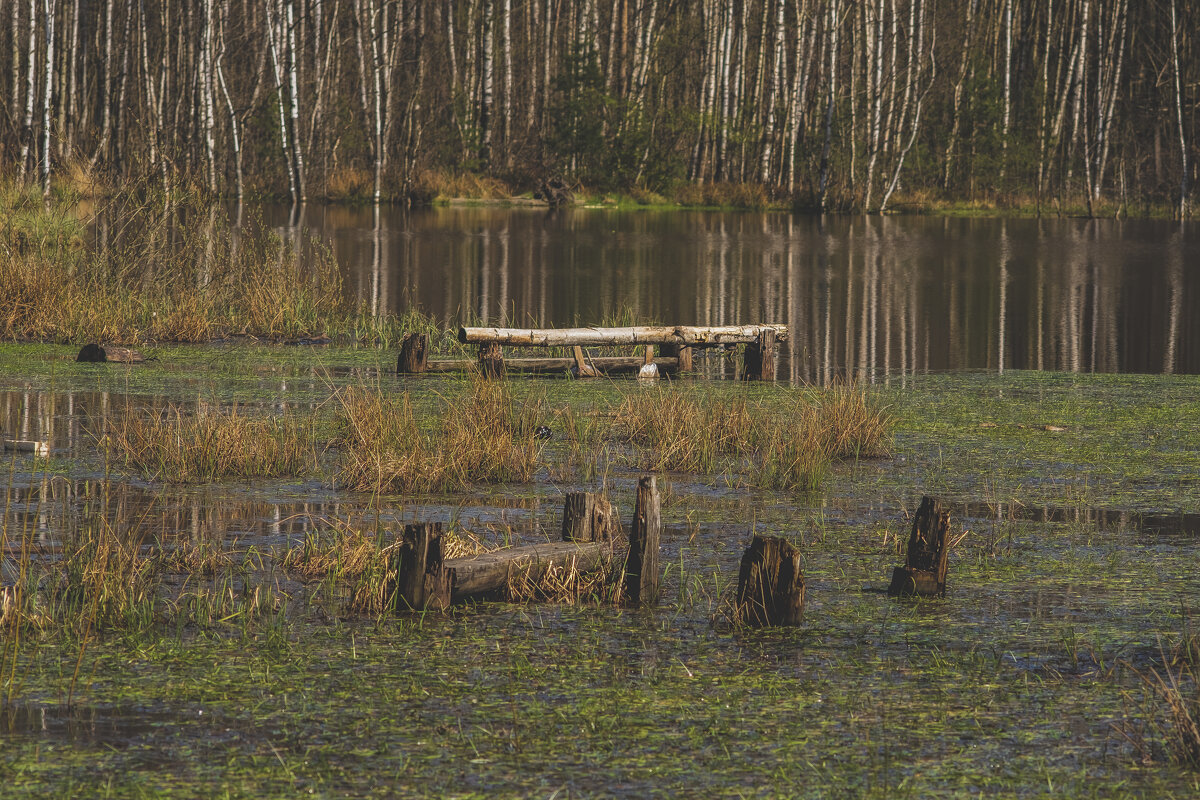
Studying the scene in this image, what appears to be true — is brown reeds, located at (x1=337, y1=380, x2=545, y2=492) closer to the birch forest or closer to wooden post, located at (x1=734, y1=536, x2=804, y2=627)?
wooden post, located at (x1=734, y1=536, x2=804, y2=627)

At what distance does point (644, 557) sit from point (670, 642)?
559 mm

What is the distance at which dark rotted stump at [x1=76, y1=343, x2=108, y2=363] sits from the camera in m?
13.6

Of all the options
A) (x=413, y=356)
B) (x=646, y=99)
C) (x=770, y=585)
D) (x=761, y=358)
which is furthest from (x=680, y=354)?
(x=646, y=99)

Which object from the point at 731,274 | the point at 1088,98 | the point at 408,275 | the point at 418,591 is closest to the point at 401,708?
the point at 418,591

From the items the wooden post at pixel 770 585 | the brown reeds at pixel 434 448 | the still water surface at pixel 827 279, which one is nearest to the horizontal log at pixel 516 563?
the wooden post at pixel 770 585

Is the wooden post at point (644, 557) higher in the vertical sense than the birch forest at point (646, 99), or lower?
lower

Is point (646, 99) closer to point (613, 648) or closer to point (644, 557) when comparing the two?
point (644, 557)

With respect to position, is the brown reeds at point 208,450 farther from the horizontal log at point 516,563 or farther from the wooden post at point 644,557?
the wooden post at point 644,557

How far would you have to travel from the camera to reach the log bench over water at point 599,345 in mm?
12805

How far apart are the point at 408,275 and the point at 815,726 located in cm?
2099

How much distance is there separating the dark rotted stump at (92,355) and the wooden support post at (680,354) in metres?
4.88

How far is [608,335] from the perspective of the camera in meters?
13.1

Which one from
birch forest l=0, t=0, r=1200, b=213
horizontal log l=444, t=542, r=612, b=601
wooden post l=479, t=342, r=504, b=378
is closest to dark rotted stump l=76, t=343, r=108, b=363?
wooden post l=479, t=342, r=504, b=378

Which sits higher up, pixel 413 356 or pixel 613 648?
pixel 413 356
